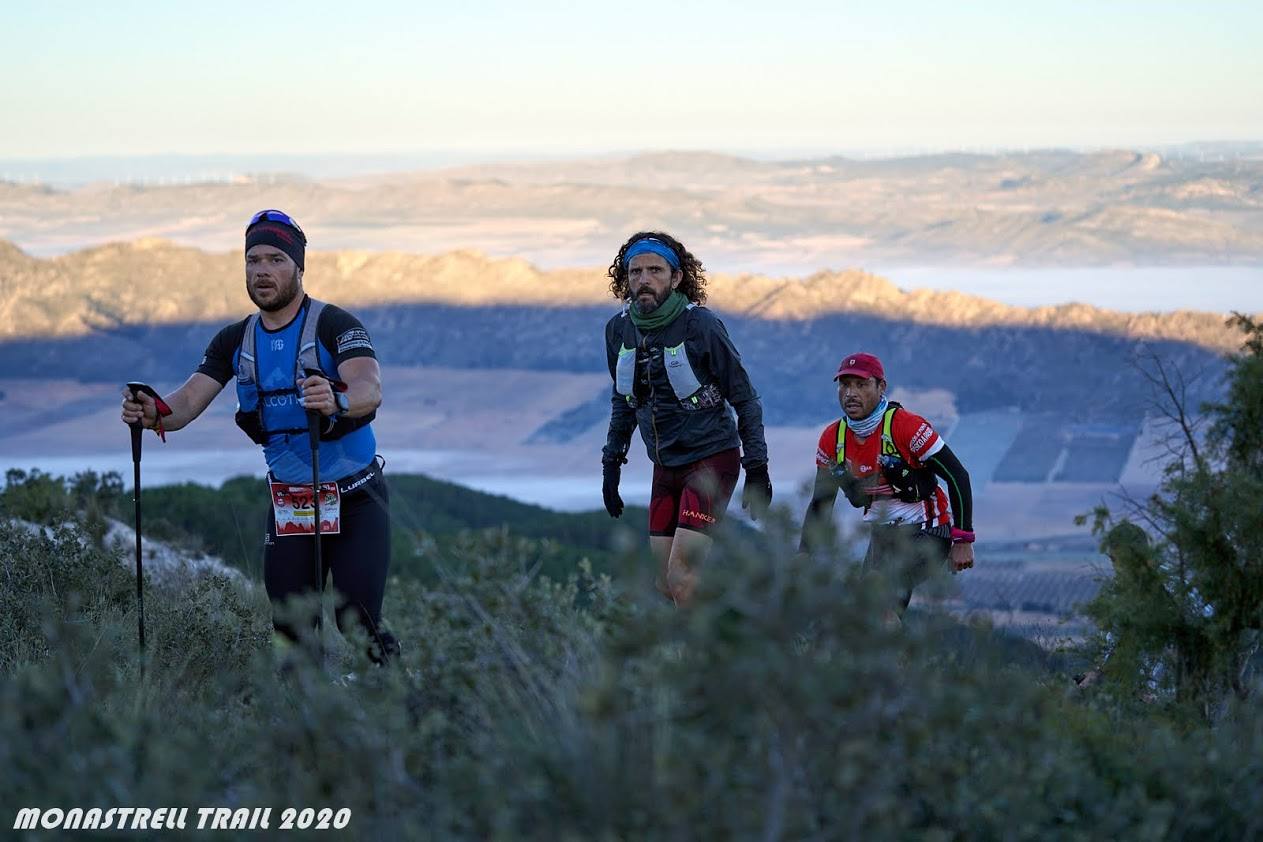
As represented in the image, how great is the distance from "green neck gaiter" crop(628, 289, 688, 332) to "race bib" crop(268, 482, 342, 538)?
1974mm

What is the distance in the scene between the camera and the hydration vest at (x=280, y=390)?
6.03 metres

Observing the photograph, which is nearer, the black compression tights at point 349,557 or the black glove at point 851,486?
the black compression tights at point 349,557

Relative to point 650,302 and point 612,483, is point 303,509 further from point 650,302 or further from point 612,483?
point 612,483

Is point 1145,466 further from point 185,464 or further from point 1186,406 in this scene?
point 185,464

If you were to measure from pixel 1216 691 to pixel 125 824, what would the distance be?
19.8 ft

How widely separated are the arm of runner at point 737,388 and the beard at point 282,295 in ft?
6.95

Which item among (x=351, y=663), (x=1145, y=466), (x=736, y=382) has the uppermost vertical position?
(x=736, y=382)

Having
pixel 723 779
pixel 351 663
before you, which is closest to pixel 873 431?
pixel 351 663

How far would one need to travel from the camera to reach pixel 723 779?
3.02 metres

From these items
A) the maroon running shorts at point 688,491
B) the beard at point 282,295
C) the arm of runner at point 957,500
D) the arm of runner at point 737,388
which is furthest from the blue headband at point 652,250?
the beard at point 282,295

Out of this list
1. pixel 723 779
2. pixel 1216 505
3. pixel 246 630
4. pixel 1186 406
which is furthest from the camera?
pixel 1186 406

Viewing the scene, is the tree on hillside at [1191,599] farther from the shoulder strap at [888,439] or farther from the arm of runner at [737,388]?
the arm of runner at [737,388]

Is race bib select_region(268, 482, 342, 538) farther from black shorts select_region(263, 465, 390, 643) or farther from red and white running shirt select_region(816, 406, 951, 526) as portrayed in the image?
red and white running shirt select_region(816, 406, 951, 526)

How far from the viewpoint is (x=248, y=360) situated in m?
6.12
